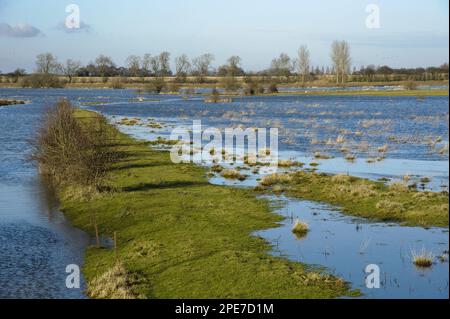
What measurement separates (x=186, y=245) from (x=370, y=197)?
40.0ft

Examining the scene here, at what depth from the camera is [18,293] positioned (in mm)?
18281

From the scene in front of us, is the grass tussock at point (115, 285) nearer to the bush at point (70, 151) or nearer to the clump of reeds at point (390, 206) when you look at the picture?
the clump of reeds at point (390, 206)

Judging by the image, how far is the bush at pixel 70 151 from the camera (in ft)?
107

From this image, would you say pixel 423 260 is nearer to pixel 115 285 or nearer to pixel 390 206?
pixel 390 206

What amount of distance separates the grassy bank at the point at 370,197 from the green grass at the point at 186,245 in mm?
3625

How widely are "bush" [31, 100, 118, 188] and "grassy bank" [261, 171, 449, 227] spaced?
33.7ft

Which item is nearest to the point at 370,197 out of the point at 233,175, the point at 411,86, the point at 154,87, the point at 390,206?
the point at 390,206

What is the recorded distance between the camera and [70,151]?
114 ft

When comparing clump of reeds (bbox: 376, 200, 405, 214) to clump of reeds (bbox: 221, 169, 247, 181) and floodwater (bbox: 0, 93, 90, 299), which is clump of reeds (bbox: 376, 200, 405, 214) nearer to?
clump of reeds (bbox: 221, 169, 247, 181)

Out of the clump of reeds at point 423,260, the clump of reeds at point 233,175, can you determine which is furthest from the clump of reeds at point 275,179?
the clump of reeds at point 423,260

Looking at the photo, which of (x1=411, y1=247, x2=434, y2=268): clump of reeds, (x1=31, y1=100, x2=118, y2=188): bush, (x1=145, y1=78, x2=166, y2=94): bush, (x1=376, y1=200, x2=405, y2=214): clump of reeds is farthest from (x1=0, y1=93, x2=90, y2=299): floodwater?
(x1=145, y1=78, x2=166, y2=94): bush
